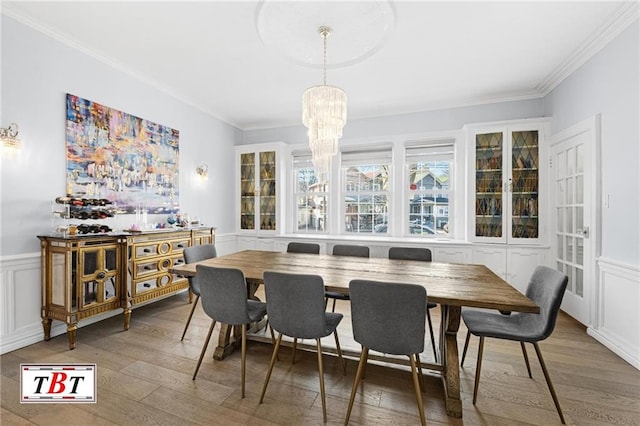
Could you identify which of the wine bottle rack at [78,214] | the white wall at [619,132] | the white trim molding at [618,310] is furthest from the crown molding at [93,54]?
the white trim molding at [618,310]

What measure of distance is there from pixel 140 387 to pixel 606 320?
4090 mm

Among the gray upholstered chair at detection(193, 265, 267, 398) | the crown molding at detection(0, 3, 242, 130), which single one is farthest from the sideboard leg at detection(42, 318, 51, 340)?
the crown molding at detection(0, 3, 242, 130)

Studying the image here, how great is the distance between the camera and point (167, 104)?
13.0 ft

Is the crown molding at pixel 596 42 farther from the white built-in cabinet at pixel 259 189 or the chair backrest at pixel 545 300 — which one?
the white built-in cabinet at pixel 259 189

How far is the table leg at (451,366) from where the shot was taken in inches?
70.2

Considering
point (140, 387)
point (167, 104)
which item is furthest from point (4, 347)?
point (167, 104)

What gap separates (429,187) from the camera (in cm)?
454

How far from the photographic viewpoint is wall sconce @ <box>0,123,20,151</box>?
7.78 feet

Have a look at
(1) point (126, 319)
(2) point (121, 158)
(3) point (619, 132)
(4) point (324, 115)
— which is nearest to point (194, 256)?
(1) point (126, 319)

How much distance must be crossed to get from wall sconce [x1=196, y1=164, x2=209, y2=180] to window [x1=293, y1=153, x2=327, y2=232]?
1.53 meters

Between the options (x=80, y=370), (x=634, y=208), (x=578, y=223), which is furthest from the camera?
(x=578, y=223)

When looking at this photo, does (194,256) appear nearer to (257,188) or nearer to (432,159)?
(257,188)

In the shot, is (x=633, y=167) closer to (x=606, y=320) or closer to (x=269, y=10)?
(x=606, y=320)

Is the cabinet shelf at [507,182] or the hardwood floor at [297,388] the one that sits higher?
the cabinet shelf at [507,182]
